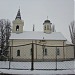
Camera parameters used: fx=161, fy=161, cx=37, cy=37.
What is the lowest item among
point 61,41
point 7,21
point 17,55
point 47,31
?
point 17,55

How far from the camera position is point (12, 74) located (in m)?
6.59

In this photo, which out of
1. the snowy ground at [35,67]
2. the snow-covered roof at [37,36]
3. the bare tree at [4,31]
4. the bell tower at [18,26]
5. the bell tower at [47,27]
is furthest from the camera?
the bare tree at [4,31]

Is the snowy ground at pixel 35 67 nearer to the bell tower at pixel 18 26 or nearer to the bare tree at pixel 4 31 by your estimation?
the bell tower at pixel 18 26

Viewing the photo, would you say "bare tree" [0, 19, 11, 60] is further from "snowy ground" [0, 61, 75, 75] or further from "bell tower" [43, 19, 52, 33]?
"snowy ground" [0, 61, 75, 75]

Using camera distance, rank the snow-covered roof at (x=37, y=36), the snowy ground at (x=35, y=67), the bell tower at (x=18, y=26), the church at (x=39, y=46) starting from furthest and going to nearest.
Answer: the bell tower at (x=18, y=26), the snow-covered roof at (x=37, y=36), the church at (x=39, y=46), the snowy ground at (x=35, y=67)

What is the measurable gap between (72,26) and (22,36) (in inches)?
534

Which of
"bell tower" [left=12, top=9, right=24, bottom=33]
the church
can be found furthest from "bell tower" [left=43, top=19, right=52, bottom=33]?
"bell tower" [left=12, top=9, right=24, bottom=33]

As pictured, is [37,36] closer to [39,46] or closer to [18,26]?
[39,46]

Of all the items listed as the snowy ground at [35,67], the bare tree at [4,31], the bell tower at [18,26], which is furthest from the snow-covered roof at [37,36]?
the snowy ground at [35,67]

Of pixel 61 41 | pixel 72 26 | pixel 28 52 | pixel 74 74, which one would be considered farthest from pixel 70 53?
pixel 74 74

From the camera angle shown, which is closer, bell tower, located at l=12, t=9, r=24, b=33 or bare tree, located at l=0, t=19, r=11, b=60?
bell tower, located at l=12, t=9, r=24, b=33

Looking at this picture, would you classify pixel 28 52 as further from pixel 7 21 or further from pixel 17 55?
pixel 7 21

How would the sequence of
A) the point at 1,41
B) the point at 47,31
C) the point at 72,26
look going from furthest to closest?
the point at 72,26 → the point at 1,41 → the point at 47,31

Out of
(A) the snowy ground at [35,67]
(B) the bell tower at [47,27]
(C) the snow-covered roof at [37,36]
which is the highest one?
(B) the bell tower at [47,27]
